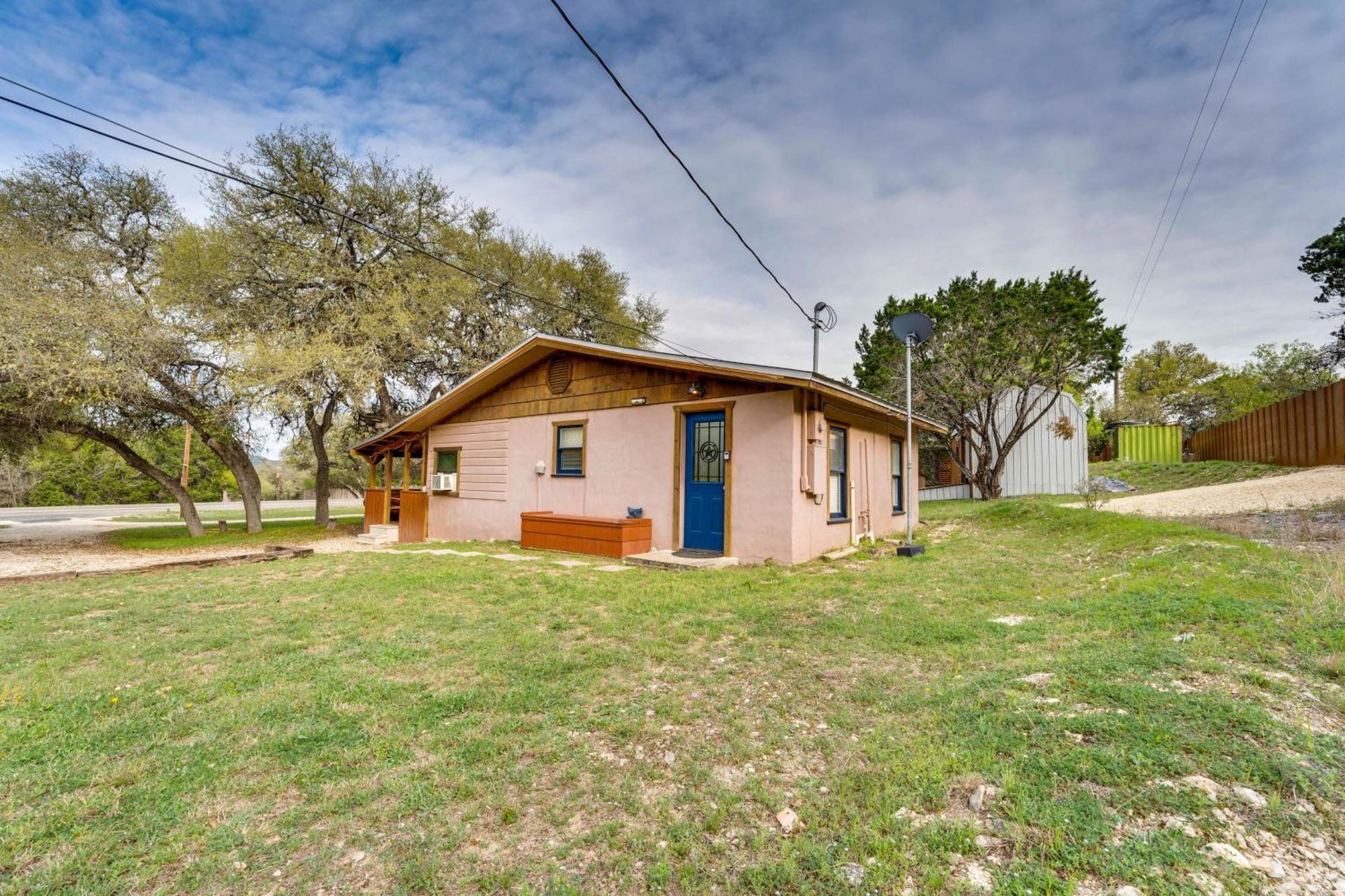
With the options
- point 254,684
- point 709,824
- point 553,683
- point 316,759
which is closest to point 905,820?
point 709,824

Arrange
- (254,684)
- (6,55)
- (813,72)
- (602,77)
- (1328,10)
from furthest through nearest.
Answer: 1. (813,72)
2. (1328,10)
3. (602,77)
4. (6,55)
5. (254,684)

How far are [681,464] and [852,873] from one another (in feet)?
21.9

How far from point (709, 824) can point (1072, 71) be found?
382 inches

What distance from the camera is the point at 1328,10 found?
6.00 metres

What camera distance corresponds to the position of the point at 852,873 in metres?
1.68

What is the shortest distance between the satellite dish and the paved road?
2106 cm

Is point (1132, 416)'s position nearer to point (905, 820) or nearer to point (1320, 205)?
point (1320, 205)

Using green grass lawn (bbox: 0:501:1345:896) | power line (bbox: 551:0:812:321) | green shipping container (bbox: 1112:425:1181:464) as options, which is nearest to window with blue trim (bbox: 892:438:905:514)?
power line (bbox: 551:0:812:321)

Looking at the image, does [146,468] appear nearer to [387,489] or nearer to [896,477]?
[387,489]

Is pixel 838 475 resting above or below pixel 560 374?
below

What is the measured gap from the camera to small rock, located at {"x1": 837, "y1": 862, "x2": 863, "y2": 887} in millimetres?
1645

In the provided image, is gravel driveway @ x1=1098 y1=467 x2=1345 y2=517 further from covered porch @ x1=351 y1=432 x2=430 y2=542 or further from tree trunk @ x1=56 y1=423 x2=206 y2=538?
tree trunk @ x1=56 y1=423 x2=206 y2=538

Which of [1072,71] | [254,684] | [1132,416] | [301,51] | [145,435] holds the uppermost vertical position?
[1072,71]

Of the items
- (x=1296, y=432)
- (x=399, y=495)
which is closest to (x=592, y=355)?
(x=399, y=495)
